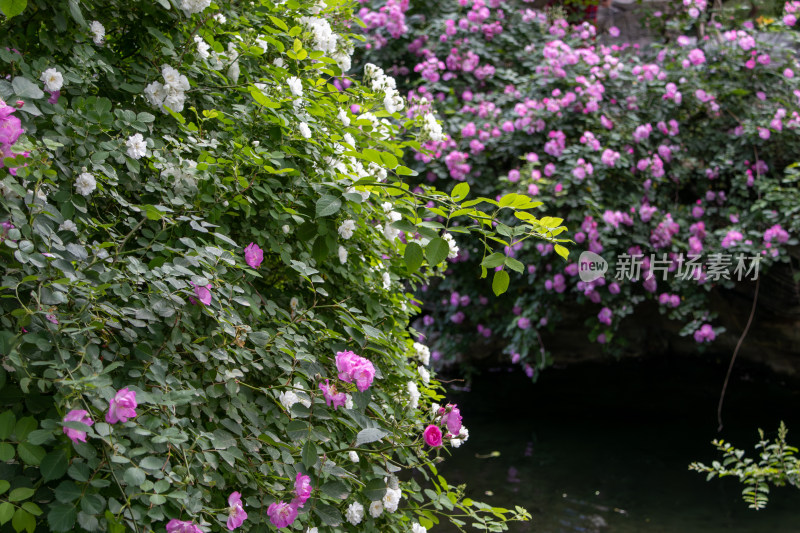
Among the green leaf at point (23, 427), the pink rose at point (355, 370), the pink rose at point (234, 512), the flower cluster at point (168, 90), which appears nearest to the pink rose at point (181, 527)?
the pink rose at point (234, 512)

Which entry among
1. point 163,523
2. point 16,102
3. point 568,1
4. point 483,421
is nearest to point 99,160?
point 16,102

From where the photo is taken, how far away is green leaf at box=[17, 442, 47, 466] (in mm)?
982

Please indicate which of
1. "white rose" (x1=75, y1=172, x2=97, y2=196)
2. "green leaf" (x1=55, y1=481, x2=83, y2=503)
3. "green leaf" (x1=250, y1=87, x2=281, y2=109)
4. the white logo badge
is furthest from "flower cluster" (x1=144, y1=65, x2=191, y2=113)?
the white logo badge

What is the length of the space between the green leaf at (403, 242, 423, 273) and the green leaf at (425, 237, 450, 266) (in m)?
0.07

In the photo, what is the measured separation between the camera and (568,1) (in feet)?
20.7

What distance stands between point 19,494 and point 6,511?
0.10 feet

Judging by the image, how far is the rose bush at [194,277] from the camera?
1061 mm

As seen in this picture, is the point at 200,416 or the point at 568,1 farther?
the point at 568,1

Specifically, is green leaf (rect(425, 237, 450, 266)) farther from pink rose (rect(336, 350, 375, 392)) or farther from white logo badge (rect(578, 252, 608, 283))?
white logo badge (rect(578, 252, 608, 283))

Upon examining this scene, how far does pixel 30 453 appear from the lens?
3.24ft

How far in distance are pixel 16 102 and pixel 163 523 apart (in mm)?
714

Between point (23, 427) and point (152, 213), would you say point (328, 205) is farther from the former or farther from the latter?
point (23, 427)

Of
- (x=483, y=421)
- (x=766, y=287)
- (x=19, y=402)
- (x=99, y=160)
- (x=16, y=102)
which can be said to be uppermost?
(x=16, y=102)

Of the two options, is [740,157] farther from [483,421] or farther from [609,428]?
[483,421]
